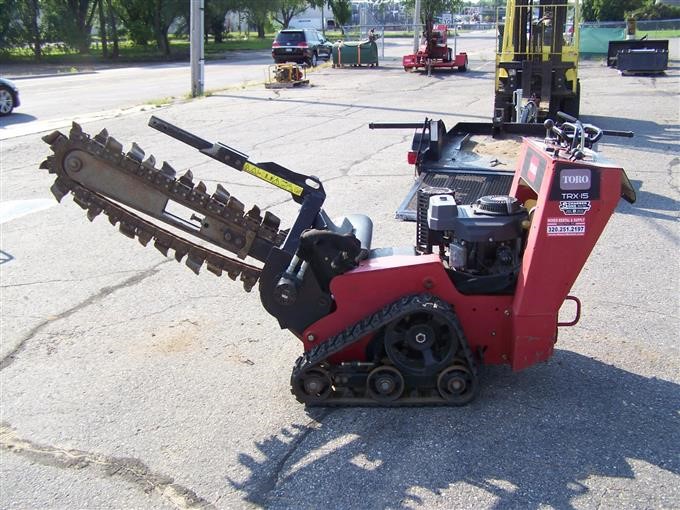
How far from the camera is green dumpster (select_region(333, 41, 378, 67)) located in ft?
104

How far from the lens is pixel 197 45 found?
2030cm

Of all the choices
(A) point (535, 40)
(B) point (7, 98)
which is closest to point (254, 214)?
(A) point (535, 40)

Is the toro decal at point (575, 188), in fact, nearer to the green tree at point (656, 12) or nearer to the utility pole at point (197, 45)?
the utility pole at point (197, 45)

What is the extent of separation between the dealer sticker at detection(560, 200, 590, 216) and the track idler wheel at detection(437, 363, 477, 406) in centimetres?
103

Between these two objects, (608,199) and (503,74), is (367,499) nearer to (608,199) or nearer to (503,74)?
(608,199)

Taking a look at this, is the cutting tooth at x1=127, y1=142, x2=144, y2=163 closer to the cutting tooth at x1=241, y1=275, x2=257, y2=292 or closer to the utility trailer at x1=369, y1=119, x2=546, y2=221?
the cutting tooth at x1=241, y1=275, x2=257, y2=292

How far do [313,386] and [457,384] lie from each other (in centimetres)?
82

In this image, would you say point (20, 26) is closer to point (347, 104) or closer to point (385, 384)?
point (347, 104)

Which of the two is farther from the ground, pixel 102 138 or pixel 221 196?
pixel 102 138

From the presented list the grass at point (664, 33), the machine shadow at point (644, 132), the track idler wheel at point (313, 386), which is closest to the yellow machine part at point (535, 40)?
the machine shadow at point (644, 132)

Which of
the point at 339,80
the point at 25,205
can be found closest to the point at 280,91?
the point at 339,80

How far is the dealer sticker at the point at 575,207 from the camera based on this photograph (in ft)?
12.2

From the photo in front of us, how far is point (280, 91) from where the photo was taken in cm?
2192

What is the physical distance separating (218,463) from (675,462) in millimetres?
2325
